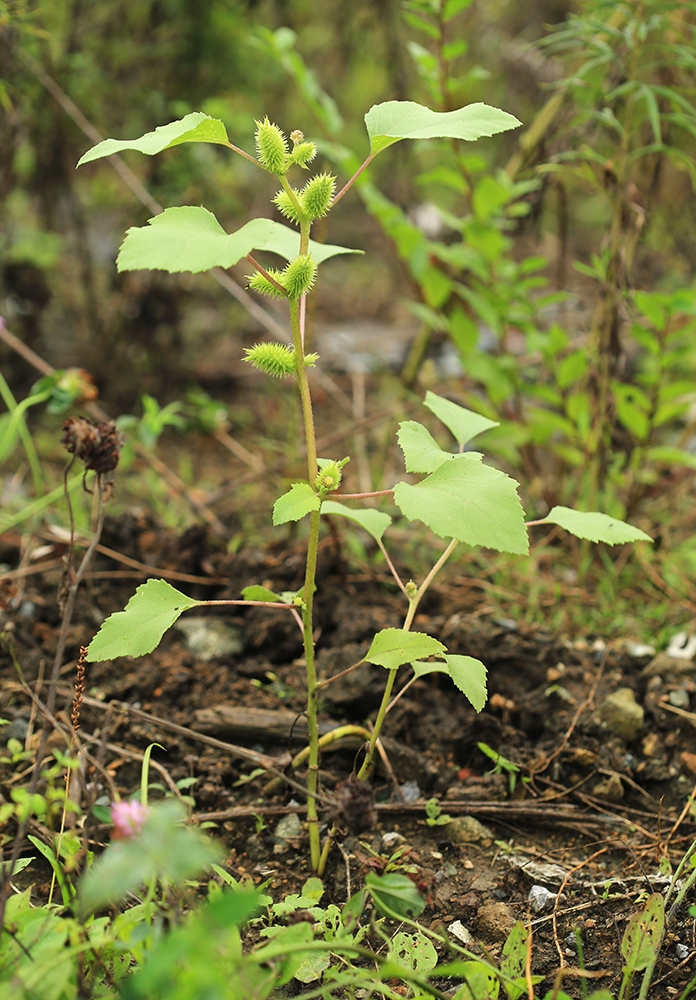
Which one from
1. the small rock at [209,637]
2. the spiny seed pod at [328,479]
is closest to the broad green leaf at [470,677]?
the spiny seed pod at [328,479]

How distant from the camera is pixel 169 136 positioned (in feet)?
2.87

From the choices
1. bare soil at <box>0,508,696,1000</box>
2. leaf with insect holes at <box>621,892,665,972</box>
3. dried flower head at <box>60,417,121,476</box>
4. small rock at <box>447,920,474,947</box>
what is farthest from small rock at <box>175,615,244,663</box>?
leaf with insect holes at <box>621,892,665,972</box>

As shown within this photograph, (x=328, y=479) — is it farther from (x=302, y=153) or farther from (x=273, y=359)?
(x=302, y=153)

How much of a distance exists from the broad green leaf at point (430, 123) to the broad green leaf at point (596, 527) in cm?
58

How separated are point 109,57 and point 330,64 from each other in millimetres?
1428

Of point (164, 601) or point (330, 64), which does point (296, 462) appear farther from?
point (330, 64)

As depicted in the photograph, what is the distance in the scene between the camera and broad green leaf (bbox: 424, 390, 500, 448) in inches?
49.8

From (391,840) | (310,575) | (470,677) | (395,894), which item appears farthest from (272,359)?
(391,840)

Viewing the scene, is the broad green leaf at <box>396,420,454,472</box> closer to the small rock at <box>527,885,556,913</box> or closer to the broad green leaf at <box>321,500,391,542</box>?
the broad green leaf at <box>321,500,391,542</box>

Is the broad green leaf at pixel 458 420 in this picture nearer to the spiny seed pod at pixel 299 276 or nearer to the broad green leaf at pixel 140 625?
the spiny seed pod at pixel 299 276

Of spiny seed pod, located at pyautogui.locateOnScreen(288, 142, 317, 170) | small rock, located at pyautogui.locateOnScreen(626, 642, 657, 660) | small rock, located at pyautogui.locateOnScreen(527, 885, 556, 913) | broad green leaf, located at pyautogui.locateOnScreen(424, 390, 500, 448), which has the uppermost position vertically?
spiny seed pod, located at pyautogui.locateOnScreen(288, 142, 317, 170)

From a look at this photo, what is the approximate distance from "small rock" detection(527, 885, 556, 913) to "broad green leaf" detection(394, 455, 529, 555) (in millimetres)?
651

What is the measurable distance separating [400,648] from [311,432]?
1.12 feet

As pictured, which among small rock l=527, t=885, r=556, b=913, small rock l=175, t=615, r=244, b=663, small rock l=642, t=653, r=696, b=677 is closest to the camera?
small rock l=527, t=885, r=556, b=913
